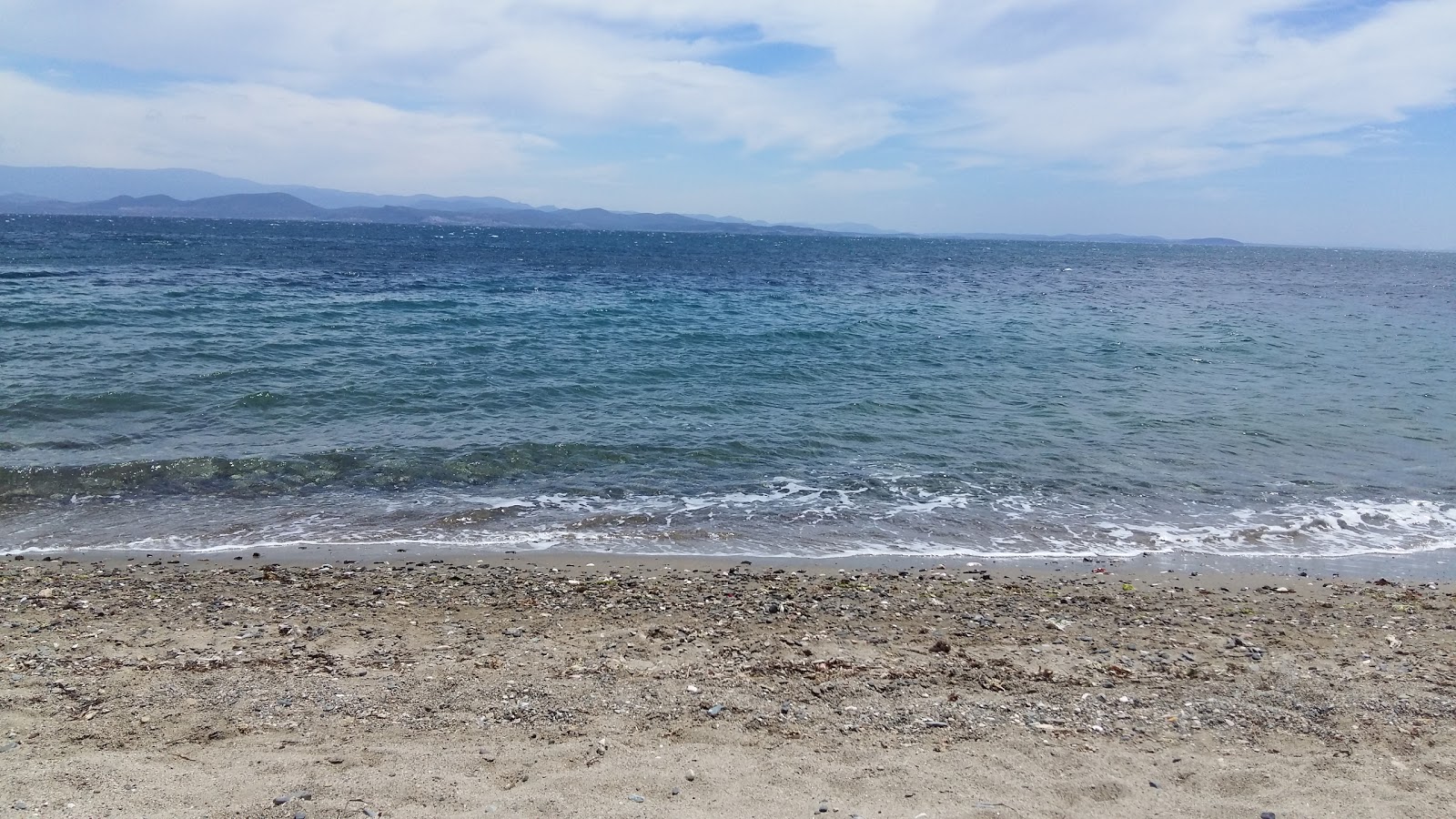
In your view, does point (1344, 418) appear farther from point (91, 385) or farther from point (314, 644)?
point (91, 385)

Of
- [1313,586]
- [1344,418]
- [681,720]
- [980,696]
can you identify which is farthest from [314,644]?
[1344,418]

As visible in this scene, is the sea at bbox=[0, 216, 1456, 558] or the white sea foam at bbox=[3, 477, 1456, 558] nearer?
the white sea foam at bbox=[3, 477, 1456, 558]

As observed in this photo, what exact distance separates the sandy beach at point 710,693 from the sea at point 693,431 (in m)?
1.76

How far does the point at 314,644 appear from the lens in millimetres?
7340

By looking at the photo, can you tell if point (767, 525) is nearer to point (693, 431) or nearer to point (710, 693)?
point (693, 431)

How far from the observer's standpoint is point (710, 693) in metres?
6.47

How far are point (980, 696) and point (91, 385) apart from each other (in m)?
18.9

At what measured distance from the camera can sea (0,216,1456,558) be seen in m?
11.3

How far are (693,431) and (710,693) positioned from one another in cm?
982

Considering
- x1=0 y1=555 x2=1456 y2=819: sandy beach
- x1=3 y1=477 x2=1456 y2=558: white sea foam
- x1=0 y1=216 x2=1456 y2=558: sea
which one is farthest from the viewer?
x1=0 y1=216 x2=1456 y2=558: sea

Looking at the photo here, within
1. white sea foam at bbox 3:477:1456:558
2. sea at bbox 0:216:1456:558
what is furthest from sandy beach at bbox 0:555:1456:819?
sea at bbox 0:216:1456:558

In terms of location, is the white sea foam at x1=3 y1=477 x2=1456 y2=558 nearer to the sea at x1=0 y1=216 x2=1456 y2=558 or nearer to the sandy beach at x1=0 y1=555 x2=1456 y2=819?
the sea at x1=0 y1=216 x2=1456 y2=558

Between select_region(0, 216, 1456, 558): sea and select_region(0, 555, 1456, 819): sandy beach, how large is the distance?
176 cm

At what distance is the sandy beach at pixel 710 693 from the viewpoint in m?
5.15
